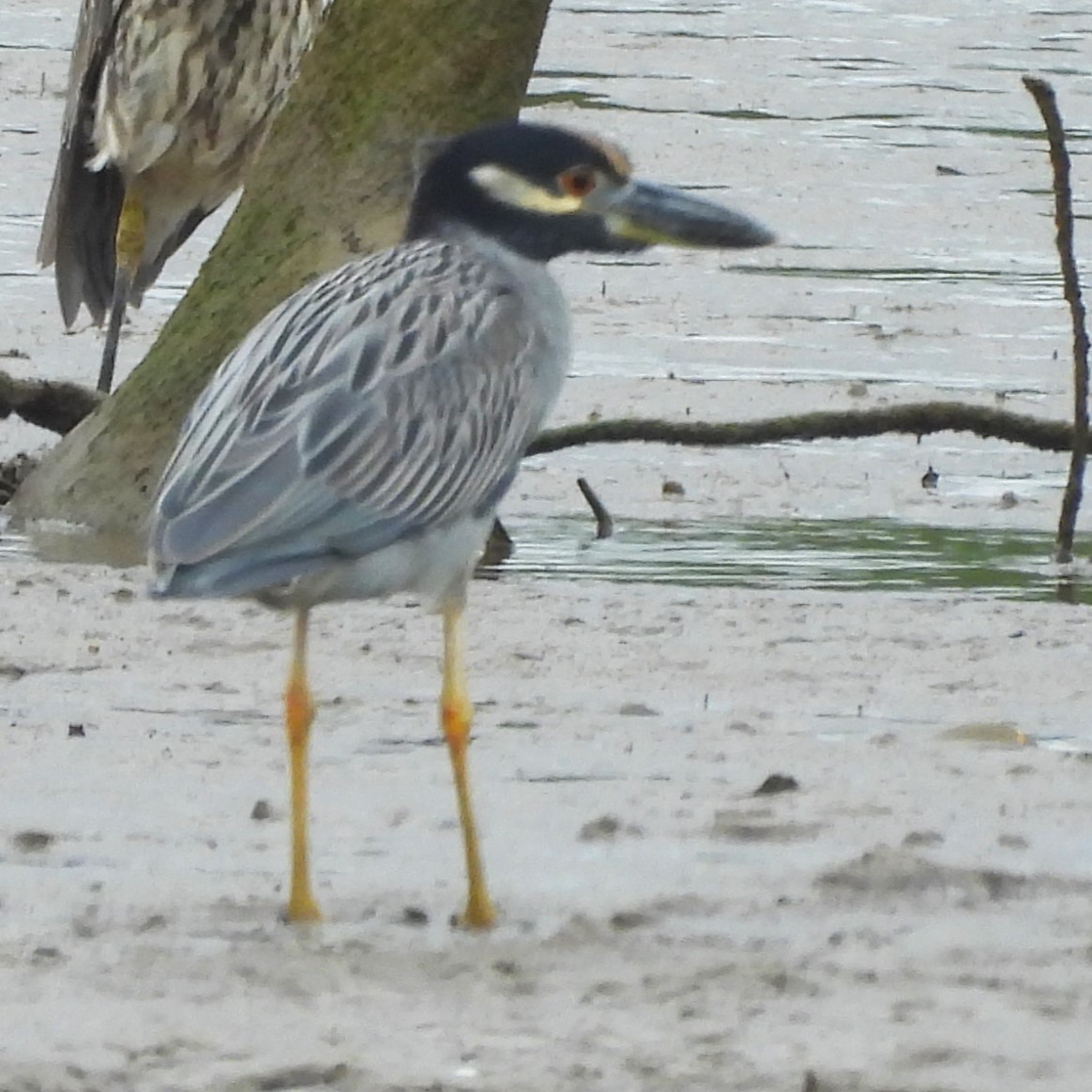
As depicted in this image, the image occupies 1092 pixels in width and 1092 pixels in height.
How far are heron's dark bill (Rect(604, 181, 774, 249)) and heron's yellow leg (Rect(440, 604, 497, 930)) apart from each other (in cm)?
77

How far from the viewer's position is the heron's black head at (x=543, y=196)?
5.37m

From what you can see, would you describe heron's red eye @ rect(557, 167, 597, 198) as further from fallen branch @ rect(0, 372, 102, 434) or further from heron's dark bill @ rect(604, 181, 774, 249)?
fallen branch @ rect(0, 372, 102, 434)

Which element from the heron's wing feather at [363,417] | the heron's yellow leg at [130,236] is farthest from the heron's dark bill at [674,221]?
the heron's yellow leg at [130,236]

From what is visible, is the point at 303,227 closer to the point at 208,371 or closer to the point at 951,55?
the point at 208,371

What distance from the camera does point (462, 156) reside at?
537 centimetres

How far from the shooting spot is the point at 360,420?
5113 mm

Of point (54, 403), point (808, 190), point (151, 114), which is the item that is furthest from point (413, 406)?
point (808, 190)

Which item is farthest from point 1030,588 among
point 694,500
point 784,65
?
point 784,65

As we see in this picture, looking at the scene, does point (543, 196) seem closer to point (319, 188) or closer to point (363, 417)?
point (363, 417)

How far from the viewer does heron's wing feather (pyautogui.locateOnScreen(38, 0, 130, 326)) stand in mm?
10078

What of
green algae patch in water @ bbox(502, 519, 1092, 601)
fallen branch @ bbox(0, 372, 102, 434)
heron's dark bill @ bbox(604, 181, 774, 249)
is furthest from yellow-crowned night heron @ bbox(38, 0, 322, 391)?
heron's dark bill @ bbox(604, 181, 774, 249)

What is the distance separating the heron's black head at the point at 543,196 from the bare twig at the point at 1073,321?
6.43 feet

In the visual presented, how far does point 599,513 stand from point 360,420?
9.98 feet

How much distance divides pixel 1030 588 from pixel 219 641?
1.93 m
